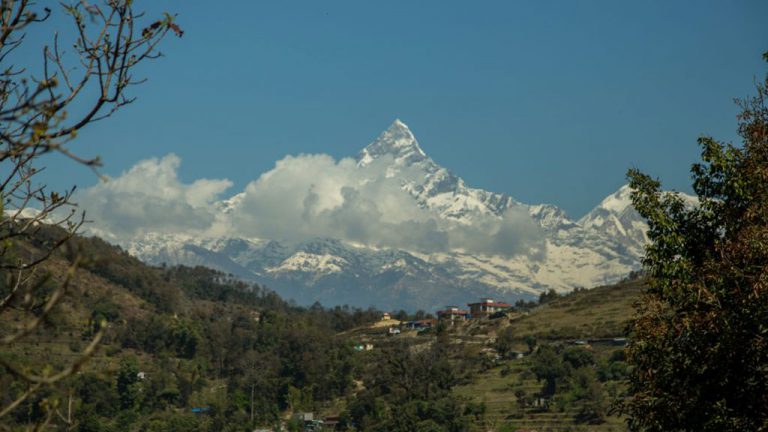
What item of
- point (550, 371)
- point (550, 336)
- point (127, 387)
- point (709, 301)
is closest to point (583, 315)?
point (550, 336)

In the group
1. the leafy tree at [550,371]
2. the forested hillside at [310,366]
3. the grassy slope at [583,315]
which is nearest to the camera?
the forested hillside at [310,366]

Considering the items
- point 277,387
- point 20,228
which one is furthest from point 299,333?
point 20,228

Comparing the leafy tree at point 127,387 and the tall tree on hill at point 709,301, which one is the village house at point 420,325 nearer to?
the leafy tree at point 127,387

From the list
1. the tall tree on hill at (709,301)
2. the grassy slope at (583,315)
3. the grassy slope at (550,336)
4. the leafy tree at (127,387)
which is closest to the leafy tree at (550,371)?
the grassy slope at (550,336)

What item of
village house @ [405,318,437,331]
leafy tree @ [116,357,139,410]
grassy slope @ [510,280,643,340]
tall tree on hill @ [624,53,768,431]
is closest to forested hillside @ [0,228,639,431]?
leafy tree @ [116,357,139,410]

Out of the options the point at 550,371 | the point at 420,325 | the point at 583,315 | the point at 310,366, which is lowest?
the point at 550,371

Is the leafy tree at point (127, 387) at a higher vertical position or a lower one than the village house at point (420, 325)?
lower

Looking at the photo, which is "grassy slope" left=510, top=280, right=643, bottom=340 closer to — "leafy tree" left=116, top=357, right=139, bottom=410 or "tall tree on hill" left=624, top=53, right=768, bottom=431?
"leafy tree" left=116, top=357, right=139, bottom=410

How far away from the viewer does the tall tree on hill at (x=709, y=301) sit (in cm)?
1245

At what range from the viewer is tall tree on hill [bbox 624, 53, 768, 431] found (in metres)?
12.4

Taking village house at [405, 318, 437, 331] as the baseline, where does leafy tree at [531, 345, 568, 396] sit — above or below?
below

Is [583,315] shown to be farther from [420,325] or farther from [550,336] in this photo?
[420,325]

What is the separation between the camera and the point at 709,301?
12.6m

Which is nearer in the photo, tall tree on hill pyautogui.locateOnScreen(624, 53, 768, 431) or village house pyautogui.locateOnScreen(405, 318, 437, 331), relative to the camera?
tall tree on hill pyautogui.locateOnScreen(624, 53, 768, 431)
